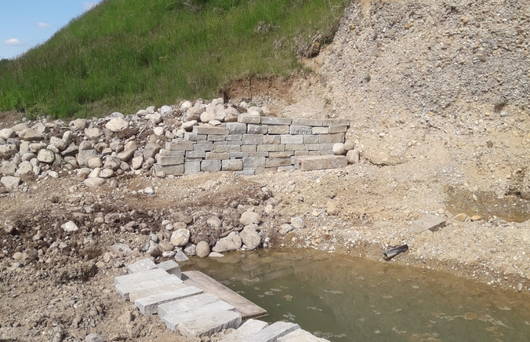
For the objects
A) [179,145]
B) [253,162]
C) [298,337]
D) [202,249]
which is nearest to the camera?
[298,337]

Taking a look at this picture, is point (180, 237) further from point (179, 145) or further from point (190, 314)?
point (190, 314)

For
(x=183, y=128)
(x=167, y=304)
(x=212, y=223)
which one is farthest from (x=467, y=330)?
(x=183, y=128)

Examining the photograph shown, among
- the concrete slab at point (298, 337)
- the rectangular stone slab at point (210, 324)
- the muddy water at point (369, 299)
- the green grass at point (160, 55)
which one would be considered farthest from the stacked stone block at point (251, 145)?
the concrete slab at point (298, 337)

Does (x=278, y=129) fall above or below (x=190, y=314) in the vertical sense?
above

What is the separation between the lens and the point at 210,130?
947 cm

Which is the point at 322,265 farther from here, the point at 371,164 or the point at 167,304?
the point at 371,164

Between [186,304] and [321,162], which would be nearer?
[186,304]

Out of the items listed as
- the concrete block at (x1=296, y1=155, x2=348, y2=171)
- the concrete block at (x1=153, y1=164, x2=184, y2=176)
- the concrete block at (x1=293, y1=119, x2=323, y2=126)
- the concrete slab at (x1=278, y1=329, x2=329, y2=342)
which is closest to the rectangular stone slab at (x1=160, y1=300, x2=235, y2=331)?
the concrete slab at (x1=278, y1=329, x2=329, y2=342)

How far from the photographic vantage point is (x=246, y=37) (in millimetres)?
14062

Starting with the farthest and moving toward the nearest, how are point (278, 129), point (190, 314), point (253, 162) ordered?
point (278, 129), point (253, 162), point (190, 314)

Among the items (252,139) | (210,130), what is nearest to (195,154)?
(210,130)

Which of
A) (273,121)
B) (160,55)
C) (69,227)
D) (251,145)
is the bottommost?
(69,227)

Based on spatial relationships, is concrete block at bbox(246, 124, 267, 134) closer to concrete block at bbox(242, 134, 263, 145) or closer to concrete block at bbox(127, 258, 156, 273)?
concrete block at bbox(242, 134, 263, 145)

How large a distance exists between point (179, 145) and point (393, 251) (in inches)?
176
